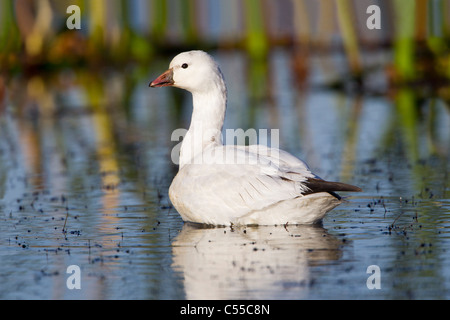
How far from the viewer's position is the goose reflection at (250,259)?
721 cm

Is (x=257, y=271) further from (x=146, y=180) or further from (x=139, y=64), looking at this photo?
(x=139, y=64)

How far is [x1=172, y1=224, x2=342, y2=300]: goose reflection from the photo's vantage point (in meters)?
7.21

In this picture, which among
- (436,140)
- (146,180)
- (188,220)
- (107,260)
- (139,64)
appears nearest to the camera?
(107,260)

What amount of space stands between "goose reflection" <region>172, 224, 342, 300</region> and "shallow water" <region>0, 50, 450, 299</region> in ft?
0.05

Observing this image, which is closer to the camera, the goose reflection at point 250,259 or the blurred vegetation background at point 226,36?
the goose reflection at point 250,259

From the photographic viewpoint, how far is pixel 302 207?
938cm

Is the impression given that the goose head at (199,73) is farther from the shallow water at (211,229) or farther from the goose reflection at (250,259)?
the goose reflection at (250,259)

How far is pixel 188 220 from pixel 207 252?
58.8 inches

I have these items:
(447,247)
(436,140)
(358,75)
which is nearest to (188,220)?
A: (447,247)

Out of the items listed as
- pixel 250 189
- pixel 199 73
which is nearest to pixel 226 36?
pixel 199 73

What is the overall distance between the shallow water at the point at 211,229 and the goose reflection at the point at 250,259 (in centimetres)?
2

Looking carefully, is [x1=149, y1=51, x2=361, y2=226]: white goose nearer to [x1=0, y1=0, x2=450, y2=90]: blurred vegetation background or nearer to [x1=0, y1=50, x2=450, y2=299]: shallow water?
[x1=0, y1=50, x2=450, y2=299]: shallow water

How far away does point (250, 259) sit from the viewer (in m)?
8.23

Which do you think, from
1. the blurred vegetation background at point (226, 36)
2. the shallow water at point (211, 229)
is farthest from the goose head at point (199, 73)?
the blurred vegetation background at point (226, 36)
